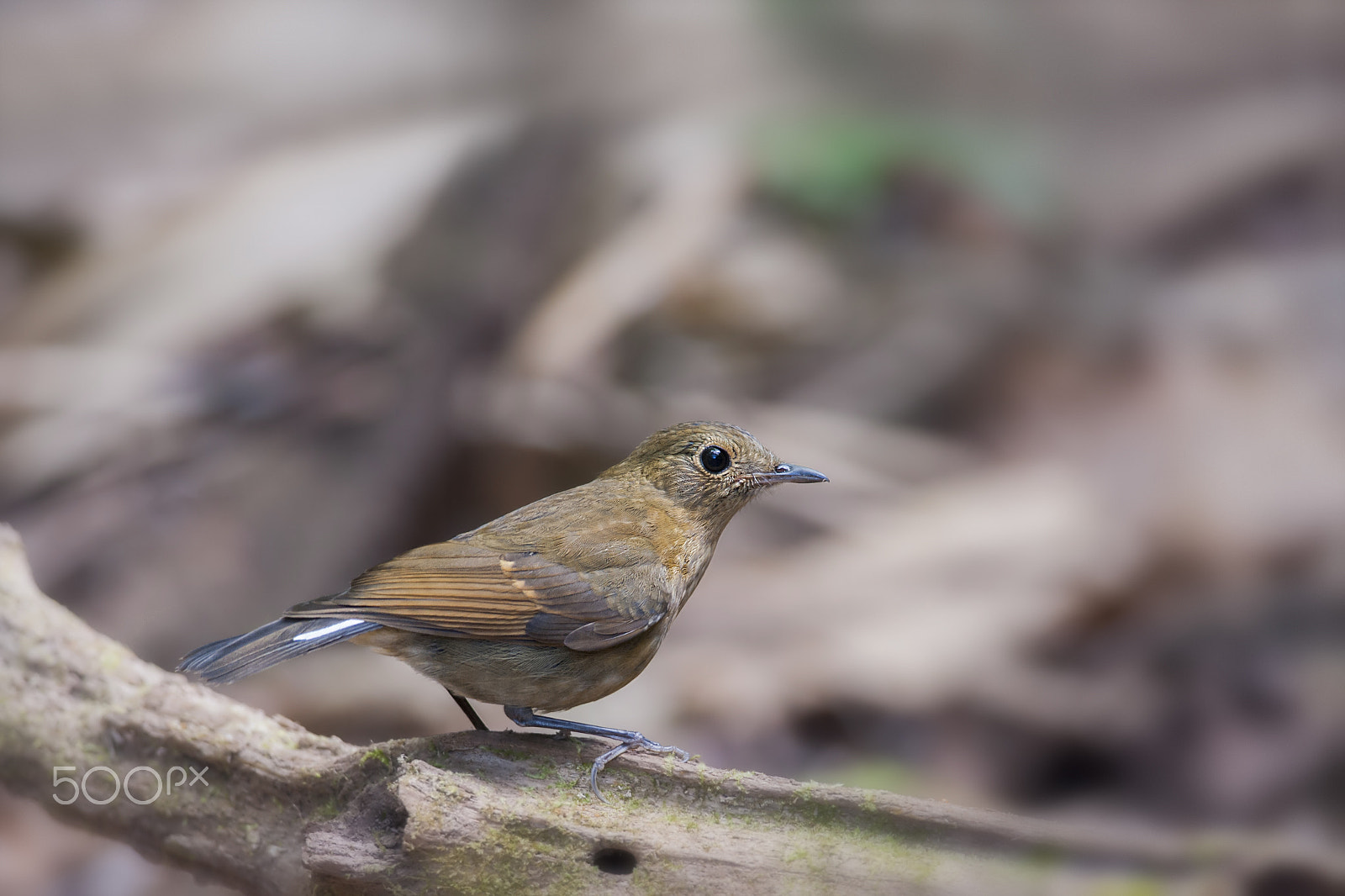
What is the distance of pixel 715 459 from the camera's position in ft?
10.4

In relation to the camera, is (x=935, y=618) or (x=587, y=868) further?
(x=935, y=618)

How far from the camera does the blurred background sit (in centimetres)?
489

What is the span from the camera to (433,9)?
26.9 feet

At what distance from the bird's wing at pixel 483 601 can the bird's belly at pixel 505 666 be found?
0.05m

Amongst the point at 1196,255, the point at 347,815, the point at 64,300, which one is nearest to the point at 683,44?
the point at 1196,255

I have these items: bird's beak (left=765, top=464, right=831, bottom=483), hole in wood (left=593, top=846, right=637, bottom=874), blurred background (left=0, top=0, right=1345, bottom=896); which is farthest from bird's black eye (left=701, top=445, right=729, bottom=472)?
blurred background (left=0, top=0, right=1345, bottom=896)

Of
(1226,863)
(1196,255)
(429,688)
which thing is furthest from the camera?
(1196,255)

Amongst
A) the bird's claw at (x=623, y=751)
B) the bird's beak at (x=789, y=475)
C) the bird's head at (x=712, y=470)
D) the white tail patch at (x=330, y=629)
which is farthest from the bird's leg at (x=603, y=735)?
the bird's beak at (x=789, y=475)

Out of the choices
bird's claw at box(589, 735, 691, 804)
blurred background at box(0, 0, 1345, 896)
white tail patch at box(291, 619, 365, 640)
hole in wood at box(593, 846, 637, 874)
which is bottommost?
hole in wood at box(593, 846, 637, 874)

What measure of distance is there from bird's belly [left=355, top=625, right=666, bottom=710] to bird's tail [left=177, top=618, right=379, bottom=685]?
0.45ft

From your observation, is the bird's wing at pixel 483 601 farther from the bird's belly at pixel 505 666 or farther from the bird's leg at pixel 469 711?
the bird's leg at pixel 469 711

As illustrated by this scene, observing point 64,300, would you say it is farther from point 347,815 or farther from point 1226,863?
point 1226,863

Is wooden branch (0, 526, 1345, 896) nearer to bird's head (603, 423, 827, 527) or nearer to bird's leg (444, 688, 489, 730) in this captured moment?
bird's leg (444, 688, 489, 730)

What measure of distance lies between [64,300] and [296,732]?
15.3 feet
